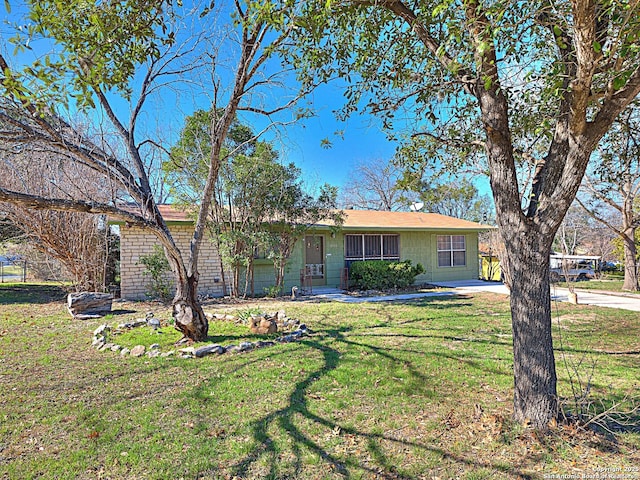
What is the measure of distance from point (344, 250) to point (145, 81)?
384 inches

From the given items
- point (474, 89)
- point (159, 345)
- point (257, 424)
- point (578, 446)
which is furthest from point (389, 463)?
point (159, 345)

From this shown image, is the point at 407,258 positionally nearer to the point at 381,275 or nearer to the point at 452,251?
the point at 452,251

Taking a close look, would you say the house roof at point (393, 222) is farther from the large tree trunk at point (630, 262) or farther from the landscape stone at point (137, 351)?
the landscape stone at point (137, 351)

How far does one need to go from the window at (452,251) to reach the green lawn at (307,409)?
32.9ft

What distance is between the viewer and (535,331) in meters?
3.08

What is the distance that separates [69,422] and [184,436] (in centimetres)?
114

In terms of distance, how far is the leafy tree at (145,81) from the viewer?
3.47 metres

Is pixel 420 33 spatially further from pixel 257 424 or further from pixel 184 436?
pixel 184 436

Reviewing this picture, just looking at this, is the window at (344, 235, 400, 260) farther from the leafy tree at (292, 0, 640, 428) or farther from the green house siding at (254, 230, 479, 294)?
the leafy tree at (292, 0, 640, 428)

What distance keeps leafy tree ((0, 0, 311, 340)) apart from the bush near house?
8.19 m

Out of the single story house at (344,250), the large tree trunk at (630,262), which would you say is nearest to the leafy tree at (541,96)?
the single story house at (344,250)

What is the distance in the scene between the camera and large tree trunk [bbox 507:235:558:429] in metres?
3.07

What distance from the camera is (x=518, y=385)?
3215 millimetres

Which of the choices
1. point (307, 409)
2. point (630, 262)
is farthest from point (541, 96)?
point (630, 262)
